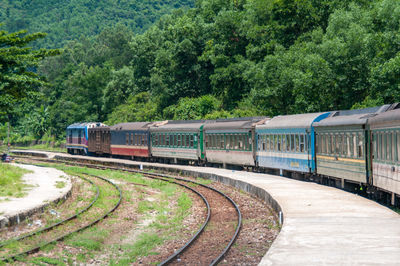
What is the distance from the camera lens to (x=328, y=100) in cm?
3941

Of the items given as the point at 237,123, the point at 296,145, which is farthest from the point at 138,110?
the point at 296,145

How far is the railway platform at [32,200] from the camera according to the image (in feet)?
52.6

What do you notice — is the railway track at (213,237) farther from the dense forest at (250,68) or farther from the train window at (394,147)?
the dense forest at (250,68)

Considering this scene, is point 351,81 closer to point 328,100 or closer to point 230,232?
point 328,100

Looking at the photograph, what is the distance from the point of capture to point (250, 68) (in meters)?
52.3

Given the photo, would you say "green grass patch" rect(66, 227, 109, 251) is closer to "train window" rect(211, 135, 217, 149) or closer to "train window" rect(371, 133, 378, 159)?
"train window" rect(371, 133, 378, 159)

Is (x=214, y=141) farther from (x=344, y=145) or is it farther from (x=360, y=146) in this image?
(x=360, y=146)

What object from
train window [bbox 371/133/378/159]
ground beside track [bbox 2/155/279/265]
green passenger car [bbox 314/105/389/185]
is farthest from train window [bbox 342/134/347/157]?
ground beside track [bbox 2/155/279/265]

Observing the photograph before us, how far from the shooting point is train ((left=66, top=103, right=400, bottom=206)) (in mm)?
17344

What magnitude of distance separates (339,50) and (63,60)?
Result: 424 ft

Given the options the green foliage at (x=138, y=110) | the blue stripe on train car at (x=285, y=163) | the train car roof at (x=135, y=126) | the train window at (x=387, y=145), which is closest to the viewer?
the train window at (x=387, y=145)

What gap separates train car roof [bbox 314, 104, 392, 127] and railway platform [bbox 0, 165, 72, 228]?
10.2 meters

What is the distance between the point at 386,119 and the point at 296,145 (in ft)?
35.1

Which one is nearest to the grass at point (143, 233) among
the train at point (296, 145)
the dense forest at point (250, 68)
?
the train at point (296, 145)
